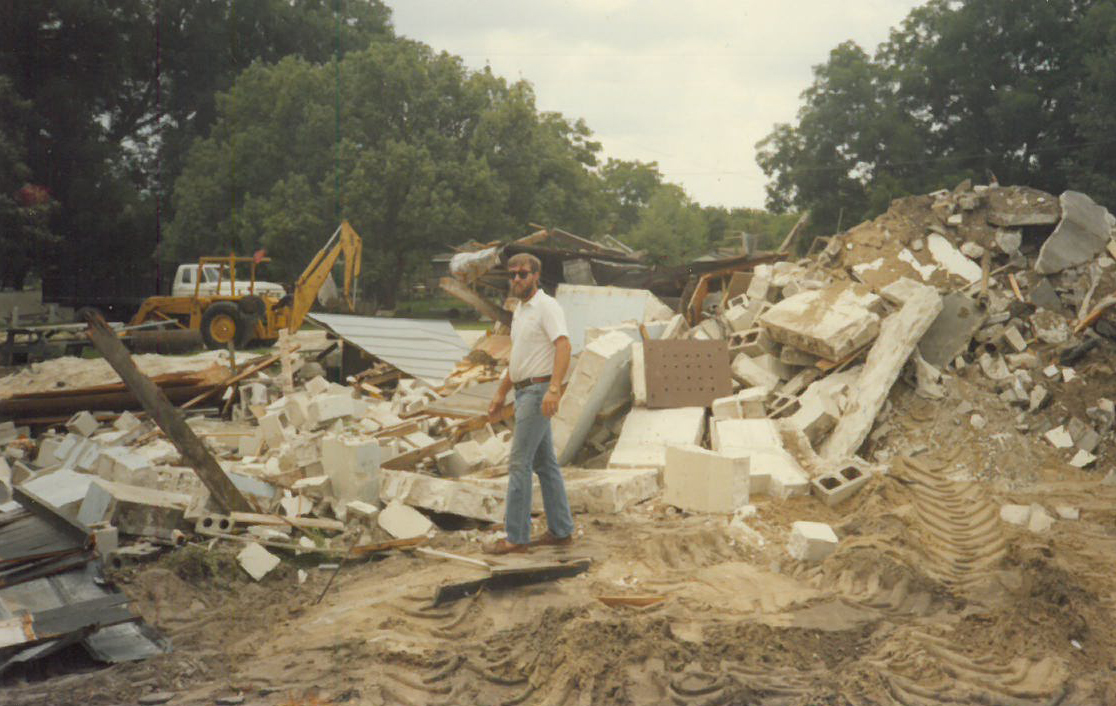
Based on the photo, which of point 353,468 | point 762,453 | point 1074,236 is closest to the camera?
point 353,468

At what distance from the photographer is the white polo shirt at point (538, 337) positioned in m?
5.77

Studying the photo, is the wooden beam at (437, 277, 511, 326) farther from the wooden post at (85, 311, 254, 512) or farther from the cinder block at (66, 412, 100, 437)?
A: the wooden post at (85, 311, 254, 512)

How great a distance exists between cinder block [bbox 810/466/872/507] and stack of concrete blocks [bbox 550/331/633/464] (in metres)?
2.14

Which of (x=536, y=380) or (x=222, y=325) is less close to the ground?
(x=536, y=380)

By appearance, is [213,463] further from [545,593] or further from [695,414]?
[695,414]

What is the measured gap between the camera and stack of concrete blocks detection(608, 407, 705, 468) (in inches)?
315

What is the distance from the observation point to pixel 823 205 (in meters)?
30.7

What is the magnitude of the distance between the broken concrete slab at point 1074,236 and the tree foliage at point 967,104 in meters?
16.2

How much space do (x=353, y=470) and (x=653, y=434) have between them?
117 inches

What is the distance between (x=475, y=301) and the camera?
1323cm

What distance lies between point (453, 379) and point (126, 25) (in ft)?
68.3

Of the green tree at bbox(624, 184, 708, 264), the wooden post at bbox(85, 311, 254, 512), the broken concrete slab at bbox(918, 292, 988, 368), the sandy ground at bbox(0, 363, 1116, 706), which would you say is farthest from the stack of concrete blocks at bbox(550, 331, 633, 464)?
the green tree at bbox(624, 184, 708, 264)

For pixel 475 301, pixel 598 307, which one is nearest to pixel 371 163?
pixel 475 301

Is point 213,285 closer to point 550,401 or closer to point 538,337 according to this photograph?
point 538,337
